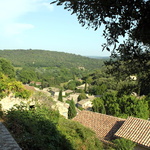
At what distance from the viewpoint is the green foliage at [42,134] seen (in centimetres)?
490

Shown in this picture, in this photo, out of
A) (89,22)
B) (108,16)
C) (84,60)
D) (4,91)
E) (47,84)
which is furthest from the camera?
(84,60)

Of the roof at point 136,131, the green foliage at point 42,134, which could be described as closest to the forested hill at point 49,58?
the roof at point 136,131

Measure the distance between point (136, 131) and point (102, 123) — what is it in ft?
11.7

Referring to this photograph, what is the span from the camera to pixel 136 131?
1131cm

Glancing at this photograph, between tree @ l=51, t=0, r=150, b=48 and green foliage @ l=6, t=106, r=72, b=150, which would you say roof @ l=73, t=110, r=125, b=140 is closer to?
green foliage @ l=6, t=106, r=72, b=150

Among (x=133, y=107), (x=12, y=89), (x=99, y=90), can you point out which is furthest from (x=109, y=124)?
(x=99, y=90)

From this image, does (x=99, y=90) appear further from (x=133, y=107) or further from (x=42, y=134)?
(x=42, y=134)

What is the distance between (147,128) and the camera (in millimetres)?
11406

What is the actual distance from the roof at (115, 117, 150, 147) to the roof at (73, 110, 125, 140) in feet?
4.10

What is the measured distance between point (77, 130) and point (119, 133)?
4802 millimetres

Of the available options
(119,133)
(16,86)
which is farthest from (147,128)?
(16,86)

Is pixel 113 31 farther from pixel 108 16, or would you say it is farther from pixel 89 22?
pixel 89 22

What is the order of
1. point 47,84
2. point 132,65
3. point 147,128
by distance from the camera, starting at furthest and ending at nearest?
point 47,84
point 147,128
point 132,65

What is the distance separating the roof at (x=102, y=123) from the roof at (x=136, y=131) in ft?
4.10
